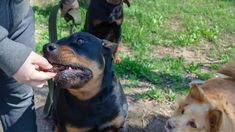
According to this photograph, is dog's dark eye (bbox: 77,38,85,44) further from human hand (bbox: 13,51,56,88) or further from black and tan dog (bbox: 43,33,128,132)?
human hand (bbox: 13,51,56,88)

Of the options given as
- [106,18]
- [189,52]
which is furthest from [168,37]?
[106,18]

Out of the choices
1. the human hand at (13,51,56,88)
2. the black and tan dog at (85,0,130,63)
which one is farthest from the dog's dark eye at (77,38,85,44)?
the black and tan dog at (85,0,130,63)

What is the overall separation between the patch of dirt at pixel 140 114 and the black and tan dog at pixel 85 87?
1.50 feet

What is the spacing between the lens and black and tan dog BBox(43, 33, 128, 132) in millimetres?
2266

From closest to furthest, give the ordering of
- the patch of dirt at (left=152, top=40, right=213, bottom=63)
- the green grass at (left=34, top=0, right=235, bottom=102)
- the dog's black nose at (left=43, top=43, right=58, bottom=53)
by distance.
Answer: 1. the dog's black nose at (left=43, top=43, right=58, bottom=53)
2. the green grass at (left=34, top=0, right=235, bottom=102)
3. the patch of dirt at (left=152, top=40, right=213, bottom=63)

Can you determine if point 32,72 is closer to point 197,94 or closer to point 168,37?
point 197,94

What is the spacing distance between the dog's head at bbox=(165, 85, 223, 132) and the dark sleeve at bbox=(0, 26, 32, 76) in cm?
119

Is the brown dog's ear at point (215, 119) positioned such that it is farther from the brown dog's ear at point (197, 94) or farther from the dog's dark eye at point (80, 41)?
the dog's dark eye at point (80, 41)

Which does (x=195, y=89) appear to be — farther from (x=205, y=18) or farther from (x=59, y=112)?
(x=205, y=18)

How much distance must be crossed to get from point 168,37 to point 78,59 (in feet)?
8.07

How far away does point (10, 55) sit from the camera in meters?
1.76

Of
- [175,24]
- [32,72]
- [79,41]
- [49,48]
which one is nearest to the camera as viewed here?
[32,72]

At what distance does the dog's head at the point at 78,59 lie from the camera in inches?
86.6

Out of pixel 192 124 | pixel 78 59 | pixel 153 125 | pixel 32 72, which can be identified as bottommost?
pixel 153 125
